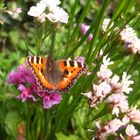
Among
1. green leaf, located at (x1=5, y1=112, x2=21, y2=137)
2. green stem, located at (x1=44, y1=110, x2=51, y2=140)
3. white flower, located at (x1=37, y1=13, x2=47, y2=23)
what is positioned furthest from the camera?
Result: green leaf, located at (x1=5, y1=112, x2=21, y2=137)

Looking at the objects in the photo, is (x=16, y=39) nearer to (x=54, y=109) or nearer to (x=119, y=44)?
(x=54, y=109)

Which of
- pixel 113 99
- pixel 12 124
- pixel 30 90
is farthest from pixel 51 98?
pixel 12 124

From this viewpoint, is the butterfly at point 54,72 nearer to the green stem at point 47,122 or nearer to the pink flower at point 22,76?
the pink flower at point 22,76

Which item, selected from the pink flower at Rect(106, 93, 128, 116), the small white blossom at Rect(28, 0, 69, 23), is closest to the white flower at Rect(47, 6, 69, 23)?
the small white blossom at Rect(28, 0, 69, 23)

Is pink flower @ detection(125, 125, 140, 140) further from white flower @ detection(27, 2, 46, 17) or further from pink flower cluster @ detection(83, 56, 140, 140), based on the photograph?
white flower @ detection(27, 2, 46, 17)

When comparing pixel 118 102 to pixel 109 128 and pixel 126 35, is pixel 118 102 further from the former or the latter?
pixel 126 35

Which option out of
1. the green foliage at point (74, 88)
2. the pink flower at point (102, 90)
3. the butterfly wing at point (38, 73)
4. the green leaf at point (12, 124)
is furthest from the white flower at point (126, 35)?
the green leaf at point (12, 124)
